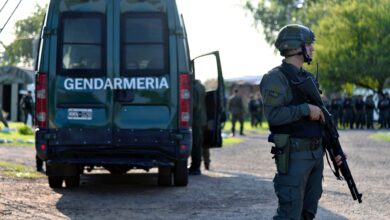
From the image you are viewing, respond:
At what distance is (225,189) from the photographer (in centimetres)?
1213

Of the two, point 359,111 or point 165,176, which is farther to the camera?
point 359,111

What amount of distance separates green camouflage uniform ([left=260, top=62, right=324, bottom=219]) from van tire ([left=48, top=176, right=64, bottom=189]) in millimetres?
6094

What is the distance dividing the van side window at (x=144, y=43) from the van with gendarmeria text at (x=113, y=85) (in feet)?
0.04

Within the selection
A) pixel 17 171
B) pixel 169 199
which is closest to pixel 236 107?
pixel 17 171

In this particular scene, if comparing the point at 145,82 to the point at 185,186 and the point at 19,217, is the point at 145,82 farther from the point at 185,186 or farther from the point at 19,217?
the point at 19,217

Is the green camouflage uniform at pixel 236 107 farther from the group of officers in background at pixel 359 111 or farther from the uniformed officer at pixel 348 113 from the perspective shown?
the uniformed officer at pixel 348 113

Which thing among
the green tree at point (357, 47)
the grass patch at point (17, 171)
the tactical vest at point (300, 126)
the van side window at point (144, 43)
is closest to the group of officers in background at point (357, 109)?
the green tree at point (357, 47)

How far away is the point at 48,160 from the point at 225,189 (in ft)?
8.33

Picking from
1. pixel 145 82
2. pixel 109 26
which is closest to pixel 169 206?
pixel 145 82

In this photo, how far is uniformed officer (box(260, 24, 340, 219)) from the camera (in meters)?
6.13

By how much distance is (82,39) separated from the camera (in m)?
11.2

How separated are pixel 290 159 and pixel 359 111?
3748 centimetres

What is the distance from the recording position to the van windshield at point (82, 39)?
1111 centimetres

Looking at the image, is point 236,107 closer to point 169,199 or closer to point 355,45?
point 169,199
